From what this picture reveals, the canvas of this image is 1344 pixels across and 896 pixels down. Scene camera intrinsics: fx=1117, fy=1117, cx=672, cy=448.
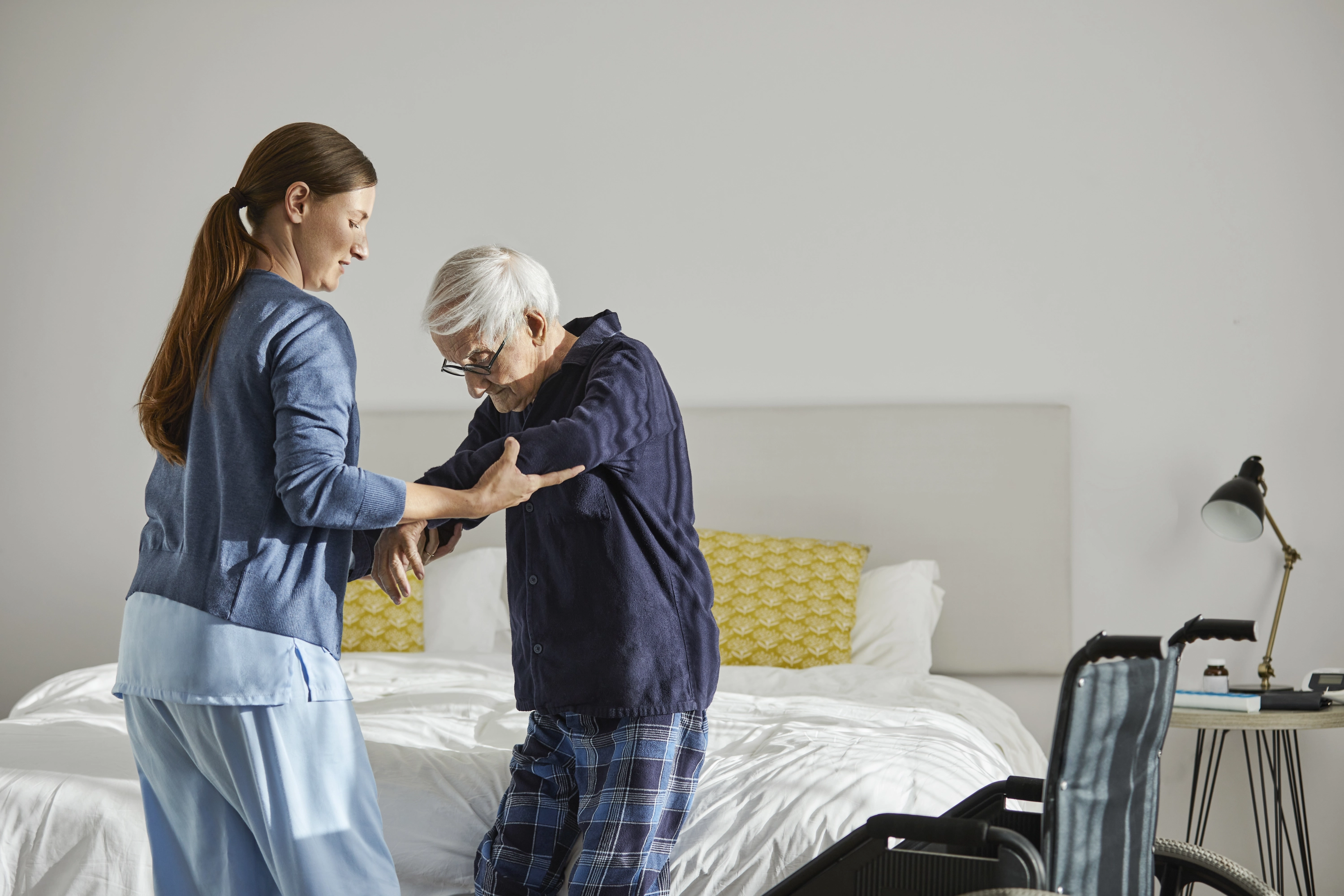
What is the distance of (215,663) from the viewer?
1.20 metres

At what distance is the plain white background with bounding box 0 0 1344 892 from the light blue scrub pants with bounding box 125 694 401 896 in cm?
250

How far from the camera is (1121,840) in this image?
1.30 metres

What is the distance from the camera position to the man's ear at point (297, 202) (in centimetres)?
132

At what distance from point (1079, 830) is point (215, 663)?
0.97m

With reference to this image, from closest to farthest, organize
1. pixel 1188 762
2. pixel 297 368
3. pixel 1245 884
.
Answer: pixel 297 368, pixel 1245 884, pixel 1188 762

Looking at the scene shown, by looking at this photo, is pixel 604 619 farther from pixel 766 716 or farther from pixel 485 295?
pixel 766 716

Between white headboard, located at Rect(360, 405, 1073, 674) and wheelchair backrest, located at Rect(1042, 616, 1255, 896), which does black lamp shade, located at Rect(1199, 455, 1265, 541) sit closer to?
white headboard, located at Rect(360, 405, 1073, 674)

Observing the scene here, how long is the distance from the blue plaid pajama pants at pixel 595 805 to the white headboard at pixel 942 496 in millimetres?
2065

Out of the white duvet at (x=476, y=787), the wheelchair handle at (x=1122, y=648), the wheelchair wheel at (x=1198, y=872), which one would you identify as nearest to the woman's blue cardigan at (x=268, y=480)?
the white duvet at (x=476, y=787)

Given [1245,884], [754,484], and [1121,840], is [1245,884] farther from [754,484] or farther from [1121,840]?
[754,484]

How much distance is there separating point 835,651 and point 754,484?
2.29ft

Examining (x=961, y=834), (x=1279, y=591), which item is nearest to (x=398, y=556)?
(x=961, y=834)

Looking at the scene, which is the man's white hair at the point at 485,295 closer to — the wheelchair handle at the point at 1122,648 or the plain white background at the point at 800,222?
the wheelchair handle at the point at 1122,648

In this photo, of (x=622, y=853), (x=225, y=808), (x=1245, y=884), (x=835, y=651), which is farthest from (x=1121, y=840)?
(x=835, y=651)
